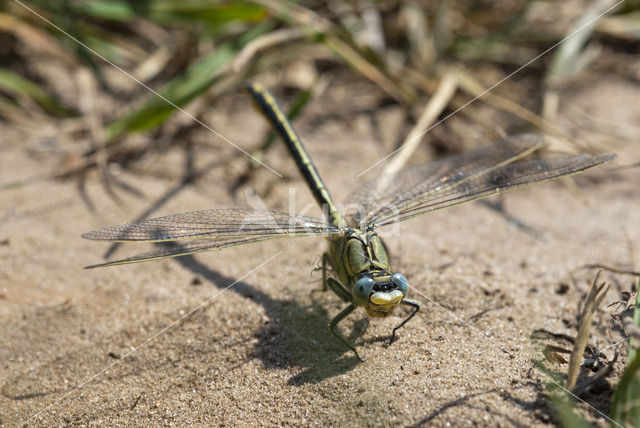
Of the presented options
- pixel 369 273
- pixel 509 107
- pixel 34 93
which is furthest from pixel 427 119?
pixel 34 93

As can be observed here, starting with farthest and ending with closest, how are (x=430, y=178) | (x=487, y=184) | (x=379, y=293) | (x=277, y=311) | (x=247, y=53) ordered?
(x=247, y=53) < (x=430, y=178) < (x=487, y=184) < (x=277, y=311) < (x=379, y=293)

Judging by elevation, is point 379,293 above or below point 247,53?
below

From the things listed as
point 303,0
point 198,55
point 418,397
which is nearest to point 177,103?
point 198,55

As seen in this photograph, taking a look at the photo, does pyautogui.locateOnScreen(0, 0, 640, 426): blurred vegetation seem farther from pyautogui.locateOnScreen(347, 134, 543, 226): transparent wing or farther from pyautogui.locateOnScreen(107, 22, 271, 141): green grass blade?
pyautogui.locateOnScreen(347, 134, 543, 226): transparent wing

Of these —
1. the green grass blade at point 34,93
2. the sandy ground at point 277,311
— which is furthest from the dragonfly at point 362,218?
the green grass blade at point 34,93

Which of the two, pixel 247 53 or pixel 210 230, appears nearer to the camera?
pixel 210 230

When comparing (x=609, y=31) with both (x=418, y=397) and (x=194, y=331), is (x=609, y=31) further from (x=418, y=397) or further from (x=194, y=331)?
(x=194, y=331)

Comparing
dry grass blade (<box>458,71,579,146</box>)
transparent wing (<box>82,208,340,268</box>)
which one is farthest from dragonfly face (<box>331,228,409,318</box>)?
dry grass blade (<box>458,71,579,146</box>)

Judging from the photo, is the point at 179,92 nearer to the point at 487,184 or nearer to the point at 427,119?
the point at 427,119
